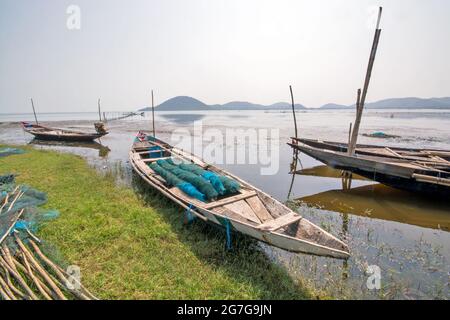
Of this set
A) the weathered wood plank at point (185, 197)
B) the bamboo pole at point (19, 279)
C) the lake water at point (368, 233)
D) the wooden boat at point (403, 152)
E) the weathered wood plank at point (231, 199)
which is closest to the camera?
the bamboo pole at point (19, 279)

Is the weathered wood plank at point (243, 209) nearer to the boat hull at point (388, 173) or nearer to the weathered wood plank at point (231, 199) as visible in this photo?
the weathered wood plank at point (231, 199)

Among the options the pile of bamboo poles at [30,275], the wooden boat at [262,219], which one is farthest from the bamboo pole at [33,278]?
the wooden boat at [262,219]

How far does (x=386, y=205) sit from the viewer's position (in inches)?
356

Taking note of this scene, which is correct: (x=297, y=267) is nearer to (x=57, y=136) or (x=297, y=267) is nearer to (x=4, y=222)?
(x=4, y=222)

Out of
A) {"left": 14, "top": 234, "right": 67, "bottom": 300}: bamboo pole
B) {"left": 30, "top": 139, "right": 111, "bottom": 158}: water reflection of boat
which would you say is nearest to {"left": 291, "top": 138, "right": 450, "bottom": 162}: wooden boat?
{"left": 14, "top": 234, "right": 67, "bottom": 300}: bamboo pole

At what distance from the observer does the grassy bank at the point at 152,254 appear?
436 centimetres

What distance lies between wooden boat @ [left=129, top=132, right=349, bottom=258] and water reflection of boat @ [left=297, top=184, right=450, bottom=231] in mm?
→ 3938

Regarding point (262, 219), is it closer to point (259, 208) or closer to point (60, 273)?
point (259, 208)

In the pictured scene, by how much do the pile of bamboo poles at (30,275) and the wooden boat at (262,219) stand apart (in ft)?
9.53

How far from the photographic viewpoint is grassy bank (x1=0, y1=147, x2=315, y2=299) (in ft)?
14.3

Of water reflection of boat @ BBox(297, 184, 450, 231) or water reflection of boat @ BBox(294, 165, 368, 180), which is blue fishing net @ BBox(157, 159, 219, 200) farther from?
water reflection of boat @ BBox(294, 165, 368, 180)
